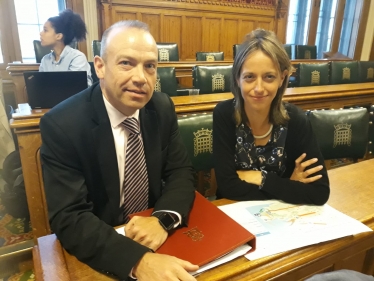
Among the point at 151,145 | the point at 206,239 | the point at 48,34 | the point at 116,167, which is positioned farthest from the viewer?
the point at 48,34

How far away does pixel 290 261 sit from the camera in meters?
0.79

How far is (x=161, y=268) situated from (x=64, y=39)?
3.04 metres

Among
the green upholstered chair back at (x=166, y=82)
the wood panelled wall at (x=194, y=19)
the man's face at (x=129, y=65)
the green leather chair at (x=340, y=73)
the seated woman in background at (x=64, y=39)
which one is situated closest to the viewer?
the man's face at (x=129, y=65)

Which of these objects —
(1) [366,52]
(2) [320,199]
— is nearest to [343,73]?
(2) [320,199]

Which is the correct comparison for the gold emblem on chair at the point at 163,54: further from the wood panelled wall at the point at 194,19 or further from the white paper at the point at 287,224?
the white paper at the point at 287,224

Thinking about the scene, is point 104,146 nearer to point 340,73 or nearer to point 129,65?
point 129,65

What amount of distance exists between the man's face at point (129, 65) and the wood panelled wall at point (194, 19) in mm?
4535

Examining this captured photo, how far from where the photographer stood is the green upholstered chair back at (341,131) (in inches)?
66.4

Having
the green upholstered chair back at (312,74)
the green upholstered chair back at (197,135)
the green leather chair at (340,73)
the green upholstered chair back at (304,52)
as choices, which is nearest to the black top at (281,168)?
the green upholstered chair back at (197,135)

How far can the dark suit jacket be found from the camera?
31.8 inches

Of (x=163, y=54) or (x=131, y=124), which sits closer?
(x=131, y=124)

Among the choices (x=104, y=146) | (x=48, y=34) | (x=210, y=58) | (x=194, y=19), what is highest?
(x=194, y=19)

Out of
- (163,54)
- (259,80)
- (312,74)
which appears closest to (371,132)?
(259,80)

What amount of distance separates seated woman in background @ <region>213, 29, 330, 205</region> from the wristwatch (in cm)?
31
